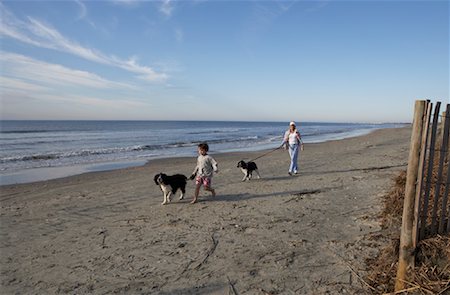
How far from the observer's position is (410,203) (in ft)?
11.5

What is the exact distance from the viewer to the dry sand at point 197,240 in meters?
3.88

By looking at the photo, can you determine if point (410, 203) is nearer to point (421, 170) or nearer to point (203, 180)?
point (421, 170)

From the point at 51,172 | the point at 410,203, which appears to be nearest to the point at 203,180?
the point at 410,203

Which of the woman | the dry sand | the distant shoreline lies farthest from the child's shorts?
the distant shoreline

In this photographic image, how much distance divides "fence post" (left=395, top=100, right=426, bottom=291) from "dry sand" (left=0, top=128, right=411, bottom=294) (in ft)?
1.53

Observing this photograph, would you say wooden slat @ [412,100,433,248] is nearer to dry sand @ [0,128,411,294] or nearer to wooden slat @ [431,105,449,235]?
wooden slat @ [431,105,449,235]

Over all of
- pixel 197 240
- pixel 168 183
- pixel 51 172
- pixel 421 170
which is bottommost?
pixel 51 172

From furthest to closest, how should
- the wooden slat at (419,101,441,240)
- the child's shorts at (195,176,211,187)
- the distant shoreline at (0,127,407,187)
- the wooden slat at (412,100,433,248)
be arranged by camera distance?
the distant shoreline at (0,127,407,187) < the child's shorts at (195,176,211,187) < the wooden slat at (419,101,441,240) < the wooden slat at (412,100,433,248)

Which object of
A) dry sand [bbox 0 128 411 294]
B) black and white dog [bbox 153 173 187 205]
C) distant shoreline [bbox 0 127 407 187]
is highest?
black and white dog [bbox 153 173 187 205]

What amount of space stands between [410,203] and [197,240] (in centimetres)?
321

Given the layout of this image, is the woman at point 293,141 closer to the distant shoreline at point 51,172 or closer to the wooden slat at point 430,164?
the wooden slat at point 430,164

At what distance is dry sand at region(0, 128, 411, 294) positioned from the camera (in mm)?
3879

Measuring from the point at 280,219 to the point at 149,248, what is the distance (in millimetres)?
2599

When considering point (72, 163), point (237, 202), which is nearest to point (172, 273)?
point (237, 202)
